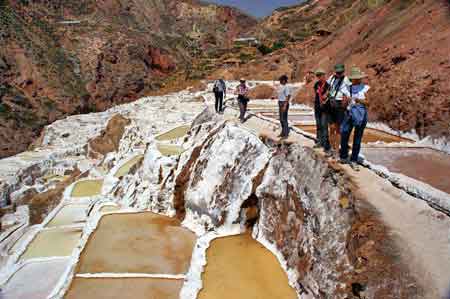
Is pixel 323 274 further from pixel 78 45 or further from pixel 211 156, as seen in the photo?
pixel 78 45

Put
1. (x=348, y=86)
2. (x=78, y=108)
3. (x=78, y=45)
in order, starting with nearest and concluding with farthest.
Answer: (x=348, y=86)
(x=78, y=108)
(x=78, y=45)

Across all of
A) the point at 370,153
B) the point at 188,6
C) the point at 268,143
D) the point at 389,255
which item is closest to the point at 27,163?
the point at 268,143

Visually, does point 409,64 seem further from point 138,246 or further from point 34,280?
point 34,280

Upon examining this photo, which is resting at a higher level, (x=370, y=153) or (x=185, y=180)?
(x=370, y=153)

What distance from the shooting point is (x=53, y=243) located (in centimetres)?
1080

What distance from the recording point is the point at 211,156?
9.38 m

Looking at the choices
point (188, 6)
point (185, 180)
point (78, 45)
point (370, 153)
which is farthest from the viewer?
point (188, 6)

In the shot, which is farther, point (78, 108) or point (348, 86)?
point (78, 108)

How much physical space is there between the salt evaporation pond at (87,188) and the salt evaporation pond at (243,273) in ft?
25.8

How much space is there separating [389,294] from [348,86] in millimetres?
3020

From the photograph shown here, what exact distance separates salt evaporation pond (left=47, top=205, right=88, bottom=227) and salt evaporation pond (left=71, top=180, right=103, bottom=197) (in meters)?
1.02

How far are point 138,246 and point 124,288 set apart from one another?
1585mm

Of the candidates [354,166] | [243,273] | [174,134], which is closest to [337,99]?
[354,166]

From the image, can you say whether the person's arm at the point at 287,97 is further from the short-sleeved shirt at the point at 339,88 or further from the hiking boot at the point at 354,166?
the hiking boot at the point at 354,166
